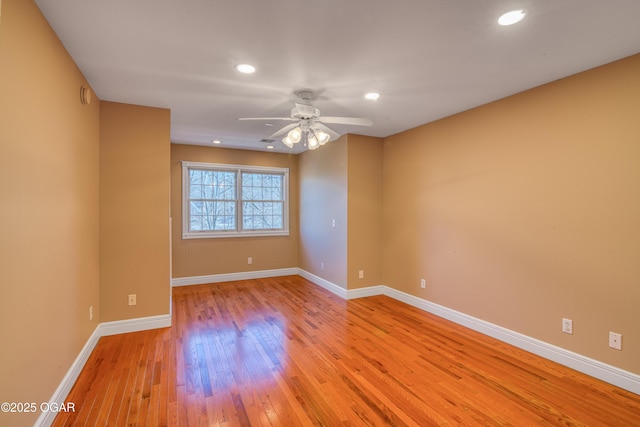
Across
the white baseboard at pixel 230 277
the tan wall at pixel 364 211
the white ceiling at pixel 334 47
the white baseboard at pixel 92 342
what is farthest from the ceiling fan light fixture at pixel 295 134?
the white baseboard at pixel 230 277

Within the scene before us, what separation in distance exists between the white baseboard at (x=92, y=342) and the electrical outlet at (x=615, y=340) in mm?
4072

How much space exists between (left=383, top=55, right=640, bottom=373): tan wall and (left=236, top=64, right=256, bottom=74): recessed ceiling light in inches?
101

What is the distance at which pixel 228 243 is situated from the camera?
574 cm

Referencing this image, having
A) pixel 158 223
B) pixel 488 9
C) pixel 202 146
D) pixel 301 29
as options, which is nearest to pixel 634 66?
pixel 488 9

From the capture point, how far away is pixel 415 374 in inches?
98.3

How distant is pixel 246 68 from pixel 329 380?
8.82 ft

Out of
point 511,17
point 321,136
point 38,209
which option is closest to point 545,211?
point 511,17

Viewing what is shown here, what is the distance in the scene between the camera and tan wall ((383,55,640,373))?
233cm

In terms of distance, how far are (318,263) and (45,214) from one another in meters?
4.10

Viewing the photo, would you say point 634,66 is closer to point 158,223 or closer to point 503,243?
point 503,243

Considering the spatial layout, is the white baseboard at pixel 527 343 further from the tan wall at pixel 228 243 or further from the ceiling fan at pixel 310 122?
the ceiling fan at pixel 310 122

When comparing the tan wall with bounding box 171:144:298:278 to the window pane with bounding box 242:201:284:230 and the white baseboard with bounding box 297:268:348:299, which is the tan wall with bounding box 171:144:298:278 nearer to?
the window pane with bounding box 242:201:284:230

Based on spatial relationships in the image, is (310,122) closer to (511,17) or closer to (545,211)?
(511,17)

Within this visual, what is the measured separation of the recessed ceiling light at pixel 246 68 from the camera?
2.44 metres
